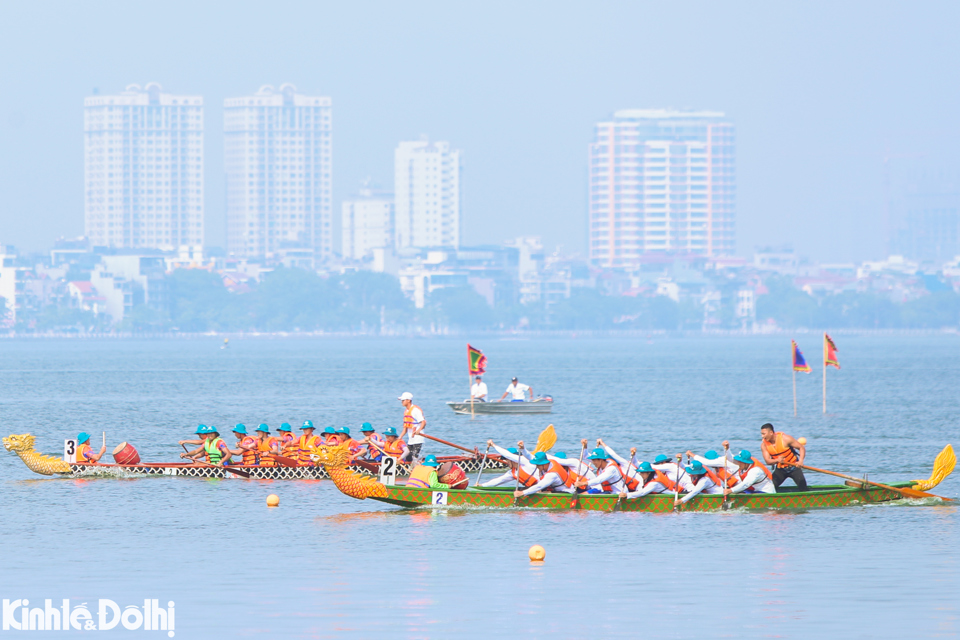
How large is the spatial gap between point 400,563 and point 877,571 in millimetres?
8802

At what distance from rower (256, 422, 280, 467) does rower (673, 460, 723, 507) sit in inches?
488

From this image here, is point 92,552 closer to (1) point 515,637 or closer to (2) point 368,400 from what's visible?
(1) point 515,637

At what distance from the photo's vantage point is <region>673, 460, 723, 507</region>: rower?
3341 centimetres

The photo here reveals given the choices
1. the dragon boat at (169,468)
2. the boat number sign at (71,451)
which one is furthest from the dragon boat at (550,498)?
the boat number sign at (71,451)

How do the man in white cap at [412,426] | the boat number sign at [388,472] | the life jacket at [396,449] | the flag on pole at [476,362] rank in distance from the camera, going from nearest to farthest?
the boat number sign at [388,472] → the man in white cap at [412,426] → the life jacket at [396,449] → the flag on pole at [476,362]

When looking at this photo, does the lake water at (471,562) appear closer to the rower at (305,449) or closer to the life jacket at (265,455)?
the life jacket at (265,455)

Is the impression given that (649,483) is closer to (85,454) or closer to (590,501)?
(590,501)

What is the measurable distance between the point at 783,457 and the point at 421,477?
27.1ft

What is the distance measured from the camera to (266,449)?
41094 millimetres

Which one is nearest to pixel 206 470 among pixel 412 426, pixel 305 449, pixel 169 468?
pixel 169 468

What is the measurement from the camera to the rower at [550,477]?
33.6 meters

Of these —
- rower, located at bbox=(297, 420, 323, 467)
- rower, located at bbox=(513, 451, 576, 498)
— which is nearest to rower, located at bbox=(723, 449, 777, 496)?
rower, located at bbox=(513, 451, 576, 498)

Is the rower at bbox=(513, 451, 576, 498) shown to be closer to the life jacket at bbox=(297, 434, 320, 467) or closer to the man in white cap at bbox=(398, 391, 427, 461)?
the man in white cap at bbox=(398, 391, 427, 461)

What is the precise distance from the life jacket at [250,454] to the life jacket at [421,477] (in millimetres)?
7664
